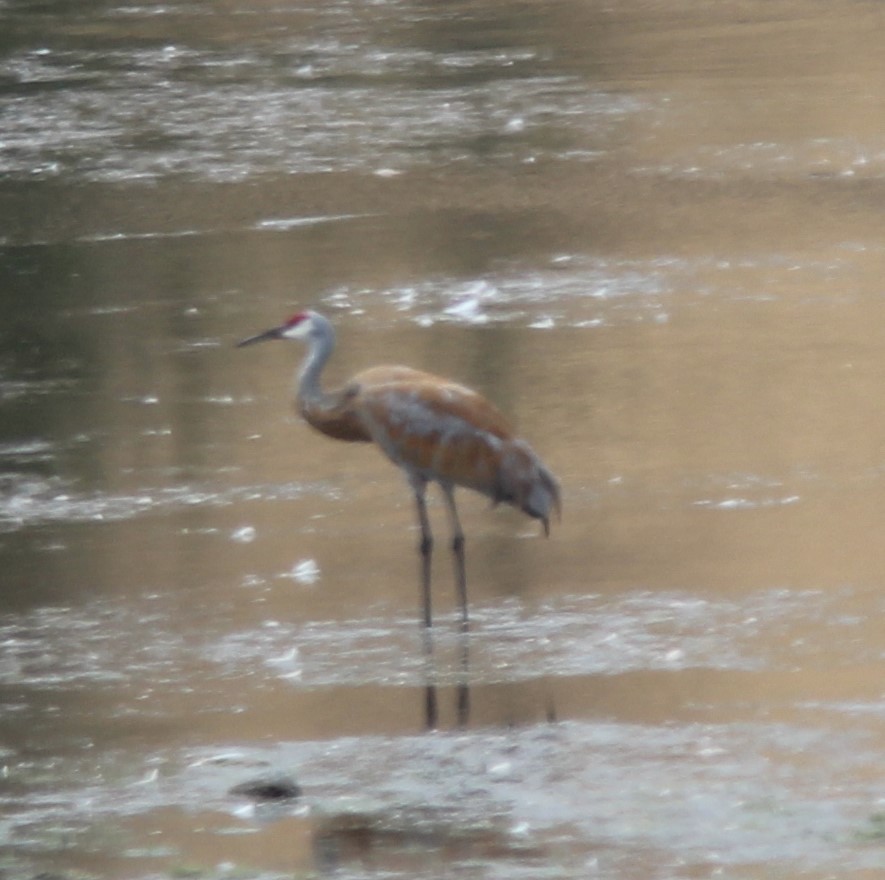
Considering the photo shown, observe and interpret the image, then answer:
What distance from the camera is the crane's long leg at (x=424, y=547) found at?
874 centimetres

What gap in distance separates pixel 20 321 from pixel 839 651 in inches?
284

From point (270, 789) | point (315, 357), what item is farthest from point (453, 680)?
point (315, 357)

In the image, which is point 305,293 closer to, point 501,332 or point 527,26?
point 501,332

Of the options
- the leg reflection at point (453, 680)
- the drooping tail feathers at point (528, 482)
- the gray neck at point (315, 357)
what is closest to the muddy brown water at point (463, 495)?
the leg reflection at point (453, 680)

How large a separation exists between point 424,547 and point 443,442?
0.38m

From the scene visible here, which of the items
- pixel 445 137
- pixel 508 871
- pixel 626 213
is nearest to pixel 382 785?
pixel 508 871

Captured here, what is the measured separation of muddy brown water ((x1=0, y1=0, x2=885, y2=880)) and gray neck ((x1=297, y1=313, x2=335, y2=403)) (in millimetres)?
604

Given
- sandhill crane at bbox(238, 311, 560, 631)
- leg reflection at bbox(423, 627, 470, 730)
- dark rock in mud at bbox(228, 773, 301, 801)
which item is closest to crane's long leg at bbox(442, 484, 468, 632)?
sandhill crane at bbox(238, 311, 560, 631)

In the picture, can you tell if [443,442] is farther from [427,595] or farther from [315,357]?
[315,357]

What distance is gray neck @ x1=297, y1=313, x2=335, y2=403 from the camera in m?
9.55

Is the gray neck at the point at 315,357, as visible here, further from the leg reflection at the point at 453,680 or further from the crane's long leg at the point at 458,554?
the leg reflection at the point at 453,680

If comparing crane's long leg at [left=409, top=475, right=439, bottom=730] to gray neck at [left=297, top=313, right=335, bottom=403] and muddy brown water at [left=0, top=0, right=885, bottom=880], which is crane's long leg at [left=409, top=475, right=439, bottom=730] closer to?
muddy brown water at [left=0, top=0, right=885, bottom=880]

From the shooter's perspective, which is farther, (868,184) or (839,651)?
(868,184)

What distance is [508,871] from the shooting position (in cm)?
626
